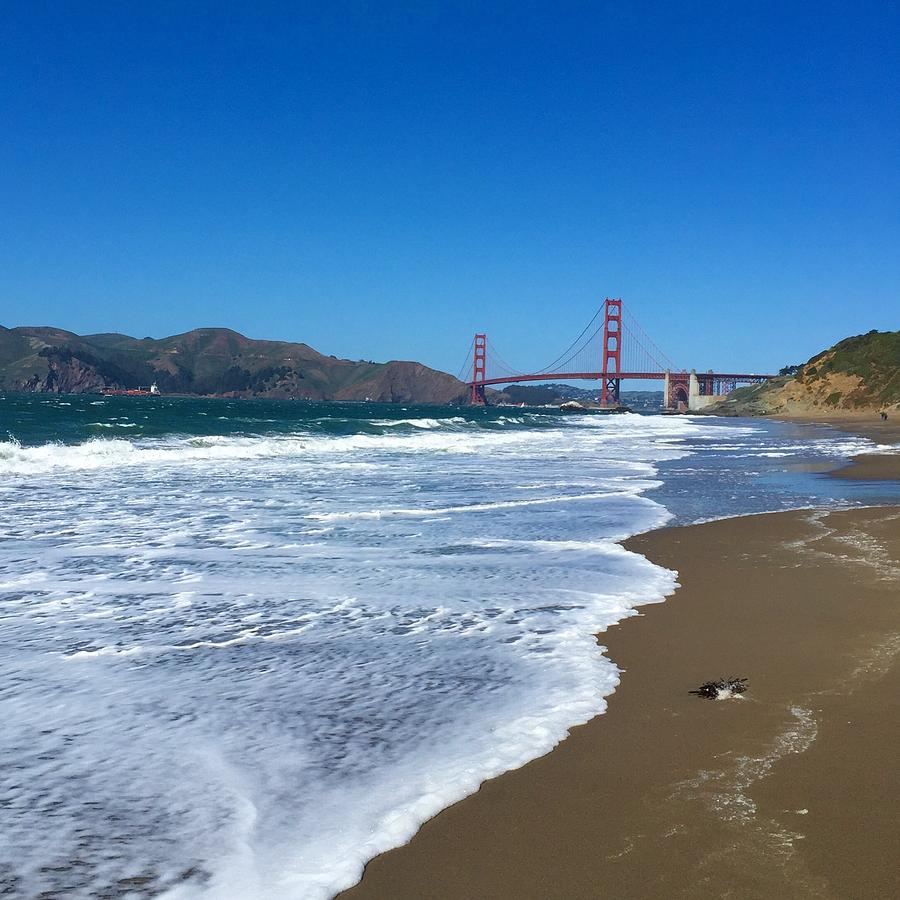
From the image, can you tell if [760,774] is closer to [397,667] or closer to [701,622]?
[397,667]

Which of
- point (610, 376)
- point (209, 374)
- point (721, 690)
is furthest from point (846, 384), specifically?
point (209, 374)

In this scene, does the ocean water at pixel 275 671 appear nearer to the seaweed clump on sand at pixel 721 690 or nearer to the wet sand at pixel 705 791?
the wet sand at pixel 705 791

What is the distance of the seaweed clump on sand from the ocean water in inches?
13.9

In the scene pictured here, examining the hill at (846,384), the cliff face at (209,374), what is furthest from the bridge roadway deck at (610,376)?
the cliff face at (209,374)

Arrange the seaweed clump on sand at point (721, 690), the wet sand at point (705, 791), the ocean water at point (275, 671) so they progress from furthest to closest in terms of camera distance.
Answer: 1. the seaweed clump on sand at point (721, 690)
2. the ocean water at point (275, 671)
3. the wet sand at point (705, 791)

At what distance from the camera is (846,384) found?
190ft

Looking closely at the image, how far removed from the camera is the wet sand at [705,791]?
184cm

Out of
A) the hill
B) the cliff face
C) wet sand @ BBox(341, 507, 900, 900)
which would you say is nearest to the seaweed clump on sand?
wet sand @ BBox(341, 507, 900, 900)

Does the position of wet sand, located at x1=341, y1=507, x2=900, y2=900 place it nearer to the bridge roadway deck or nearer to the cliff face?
the bridge roadway deck

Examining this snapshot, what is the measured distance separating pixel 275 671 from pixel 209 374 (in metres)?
159

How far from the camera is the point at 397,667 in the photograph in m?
3.47

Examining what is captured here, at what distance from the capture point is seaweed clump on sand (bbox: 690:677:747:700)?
301 centimetres

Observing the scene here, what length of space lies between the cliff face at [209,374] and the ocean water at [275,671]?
11956cm

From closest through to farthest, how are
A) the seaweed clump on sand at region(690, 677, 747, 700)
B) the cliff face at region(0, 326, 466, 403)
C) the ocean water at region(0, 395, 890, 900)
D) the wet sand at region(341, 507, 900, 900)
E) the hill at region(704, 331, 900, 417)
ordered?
the wet sand at region(341, 507, 900, 900), the ocean water at region(0, 395, 890, 900), the seaweed clump on sand at region(690, 677, 747, 700), the hill at region(704, 331, 900, 417), the cliff face at region(0, 326, 466, 403)
